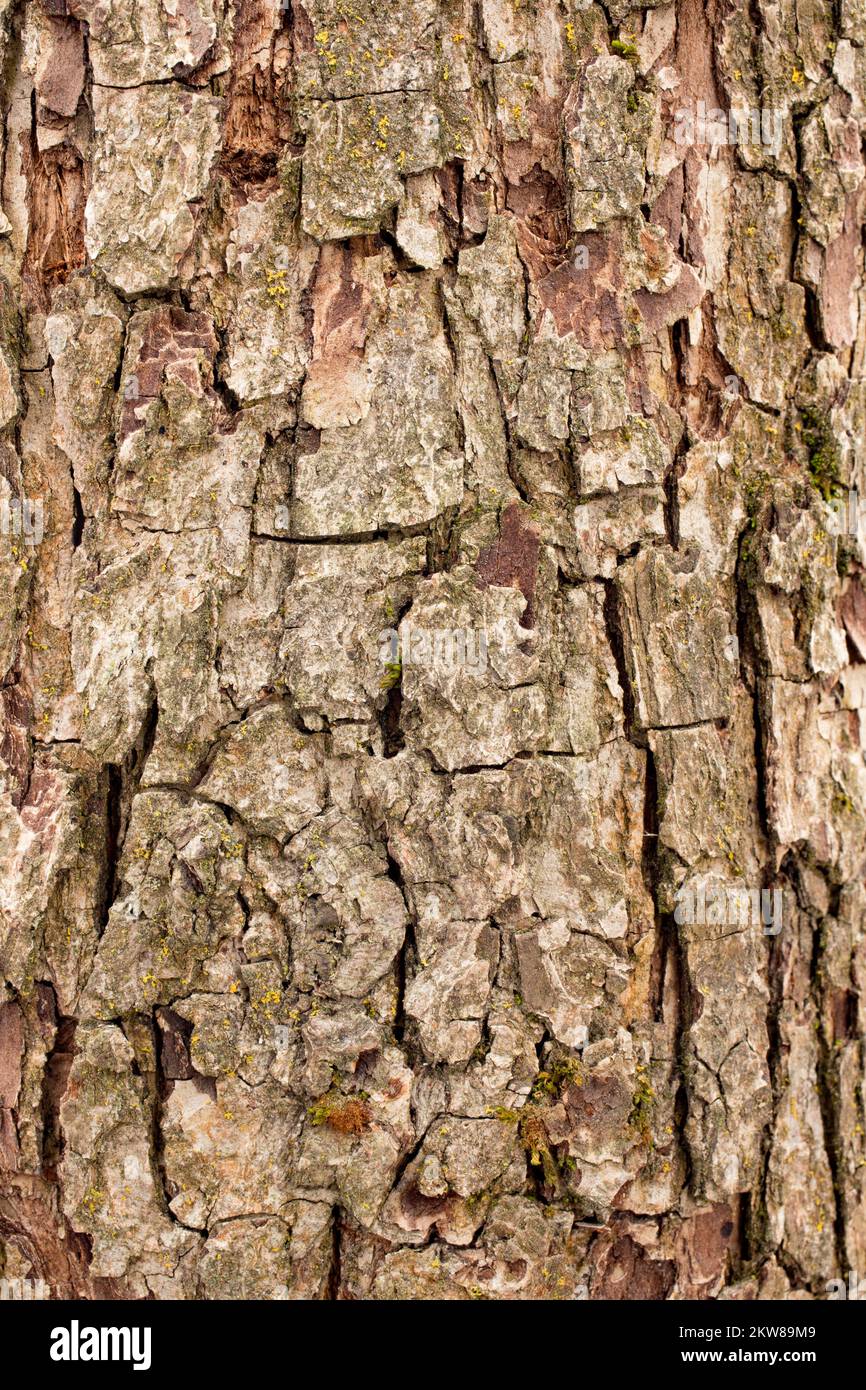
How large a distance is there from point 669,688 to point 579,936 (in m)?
0.46

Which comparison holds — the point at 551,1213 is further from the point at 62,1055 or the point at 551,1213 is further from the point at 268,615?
the point at 268,615

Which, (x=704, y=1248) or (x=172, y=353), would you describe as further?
(x=704, y=1248)

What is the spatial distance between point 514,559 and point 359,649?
1.01 ft

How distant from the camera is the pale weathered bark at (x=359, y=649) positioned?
1966mm

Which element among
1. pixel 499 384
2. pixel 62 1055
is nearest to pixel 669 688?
pixel 499 384

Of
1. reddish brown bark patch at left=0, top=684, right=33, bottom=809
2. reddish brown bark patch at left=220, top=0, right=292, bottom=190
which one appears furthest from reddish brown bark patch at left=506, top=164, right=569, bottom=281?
reddish brown bark patch at left=0, top=684, right=33, bottom=809

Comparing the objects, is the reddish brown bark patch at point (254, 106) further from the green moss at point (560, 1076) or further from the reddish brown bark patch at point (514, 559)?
the green moss at point (560, 1076)

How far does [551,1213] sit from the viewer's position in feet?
6.64

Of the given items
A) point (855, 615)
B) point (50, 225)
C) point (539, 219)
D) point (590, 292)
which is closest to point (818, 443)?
point (855, 615)

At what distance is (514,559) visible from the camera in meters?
2.00

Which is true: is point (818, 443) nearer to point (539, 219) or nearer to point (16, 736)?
point (539, 219)

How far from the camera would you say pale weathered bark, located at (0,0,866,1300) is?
6.45 ft

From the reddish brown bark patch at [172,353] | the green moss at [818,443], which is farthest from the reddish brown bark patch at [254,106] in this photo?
the green moss at [818,443]

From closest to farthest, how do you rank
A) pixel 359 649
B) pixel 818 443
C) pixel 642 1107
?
1. pixel 359 649
2. pixel 642 1107
3. pixel 818 443
